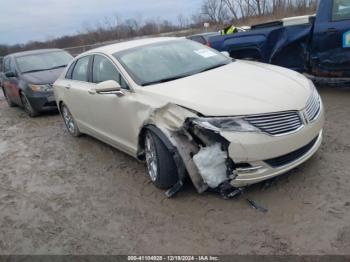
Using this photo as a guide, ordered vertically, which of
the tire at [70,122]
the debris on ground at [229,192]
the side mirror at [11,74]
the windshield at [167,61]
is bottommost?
the tire at [70,122]

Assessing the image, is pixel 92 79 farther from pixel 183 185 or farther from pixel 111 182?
pixel 183 185

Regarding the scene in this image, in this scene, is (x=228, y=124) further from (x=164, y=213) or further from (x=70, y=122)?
(x=70, y=122)

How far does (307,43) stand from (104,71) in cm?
396

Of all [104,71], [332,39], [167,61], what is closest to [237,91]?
[167,61]

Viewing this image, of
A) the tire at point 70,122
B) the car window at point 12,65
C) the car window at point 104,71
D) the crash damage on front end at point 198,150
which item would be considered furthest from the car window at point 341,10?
the car window at point 12,65

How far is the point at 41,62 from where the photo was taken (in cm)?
1025

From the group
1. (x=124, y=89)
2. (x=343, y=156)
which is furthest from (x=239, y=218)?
(x=124, y=89)

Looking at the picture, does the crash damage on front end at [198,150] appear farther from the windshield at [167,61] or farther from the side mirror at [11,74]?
the side mirror at [11,74]

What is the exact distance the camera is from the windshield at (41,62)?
1005 cm

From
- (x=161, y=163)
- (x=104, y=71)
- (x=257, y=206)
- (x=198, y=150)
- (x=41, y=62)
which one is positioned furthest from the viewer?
(x=41, y=62)

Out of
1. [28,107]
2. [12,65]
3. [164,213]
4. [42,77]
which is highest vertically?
[12,65]

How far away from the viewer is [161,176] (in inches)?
162

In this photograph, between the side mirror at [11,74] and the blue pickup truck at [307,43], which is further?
the side mirror at [11,74]

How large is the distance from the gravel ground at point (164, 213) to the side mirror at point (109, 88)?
1.09 meters
